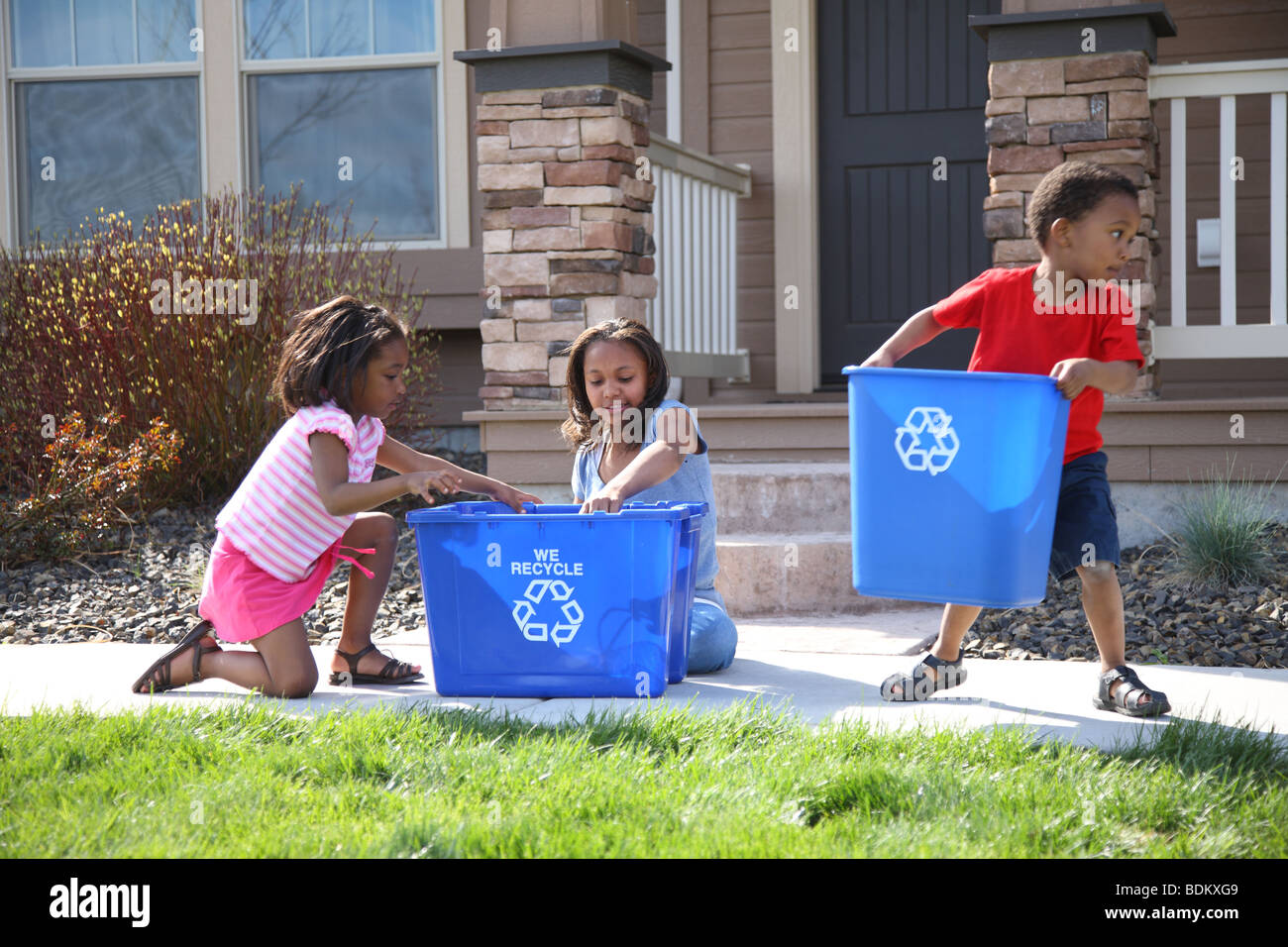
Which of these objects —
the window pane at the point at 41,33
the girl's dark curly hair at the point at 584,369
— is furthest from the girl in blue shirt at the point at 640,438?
the window pane at the point at 41,33

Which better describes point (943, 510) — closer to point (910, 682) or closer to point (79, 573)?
point (910, 682)

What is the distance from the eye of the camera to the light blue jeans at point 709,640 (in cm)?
357

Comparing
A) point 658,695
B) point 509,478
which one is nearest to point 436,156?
point 509,478

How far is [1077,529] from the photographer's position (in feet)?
10.2

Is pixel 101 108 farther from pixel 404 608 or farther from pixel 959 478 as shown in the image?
pixel 959 478

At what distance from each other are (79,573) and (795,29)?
14.1 feet

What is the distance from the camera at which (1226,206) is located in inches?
207

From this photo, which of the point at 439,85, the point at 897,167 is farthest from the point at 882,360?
the point at 439,85

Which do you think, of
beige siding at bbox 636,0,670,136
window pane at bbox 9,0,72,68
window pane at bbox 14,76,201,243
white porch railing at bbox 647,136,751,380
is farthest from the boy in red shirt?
window pane at bbox 9,0,72,68

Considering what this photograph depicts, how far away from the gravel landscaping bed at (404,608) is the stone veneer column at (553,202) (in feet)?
3.25

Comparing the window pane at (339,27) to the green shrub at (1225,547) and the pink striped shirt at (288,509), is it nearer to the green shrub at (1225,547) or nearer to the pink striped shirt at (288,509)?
the pink striped shirt at (288,509)

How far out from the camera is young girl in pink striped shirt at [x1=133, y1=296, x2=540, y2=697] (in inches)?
131

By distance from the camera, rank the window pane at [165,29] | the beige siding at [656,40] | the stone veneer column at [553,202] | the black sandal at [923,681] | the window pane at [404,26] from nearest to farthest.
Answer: the black sandal at [923,681] → the stone veneer column at [553,202] → the beige siding at [656,40] → the window pane at [404,26] → the window pane at [165,29]

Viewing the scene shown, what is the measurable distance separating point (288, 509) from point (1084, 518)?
193 centimetres
